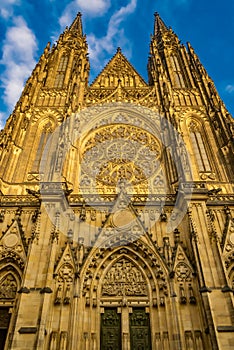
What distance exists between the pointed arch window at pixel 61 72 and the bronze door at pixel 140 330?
15.3m

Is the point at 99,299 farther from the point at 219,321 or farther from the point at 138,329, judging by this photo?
the point at 219,321

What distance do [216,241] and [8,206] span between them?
27.1 ft

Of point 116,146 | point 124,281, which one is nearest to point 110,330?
point 124,281

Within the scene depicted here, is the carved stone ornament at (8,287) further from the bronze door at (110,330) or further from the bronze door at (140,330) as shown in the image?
the bronze door at (140,330)

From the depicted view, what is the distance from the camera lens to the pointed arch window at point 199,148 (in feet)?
49.2

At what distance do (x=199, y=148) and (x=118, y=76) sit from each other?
8864mm

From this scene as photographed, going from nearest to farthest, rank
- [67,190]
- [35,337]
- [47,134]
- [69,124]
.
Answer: [35,337]
[67,190]
[69,124]
[47,134]

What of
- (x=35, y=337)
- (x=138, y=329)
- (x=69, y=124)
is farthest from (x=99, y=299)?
(x=69, y=124)

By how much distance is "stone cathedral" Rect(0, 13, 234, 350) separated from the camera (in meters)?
9.29

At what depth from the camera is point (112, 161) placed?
15.4 m

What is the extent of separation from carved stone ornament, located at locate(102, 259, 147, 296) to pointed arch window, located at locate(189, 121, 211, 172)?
6.53m

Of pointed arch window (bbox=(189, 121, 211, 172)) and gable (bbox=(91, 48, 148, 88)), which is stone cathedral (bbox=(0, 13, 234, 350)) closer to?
pointed arch window (bbox=(189, 121, 211, 172))

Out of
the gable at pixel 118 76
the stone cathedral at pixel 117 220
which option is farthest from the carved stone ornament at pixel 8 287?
the gable at pixel 118 76

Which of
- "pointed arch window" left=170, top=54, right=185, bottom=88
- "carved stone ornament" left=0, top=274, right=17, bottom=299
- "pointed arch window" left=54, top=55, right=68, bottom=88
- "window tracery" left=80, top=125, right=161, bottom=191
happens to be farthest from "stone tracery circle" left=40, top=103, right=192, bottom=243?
"pointed arch window" left=170, top=54, right=185, bottom=88
